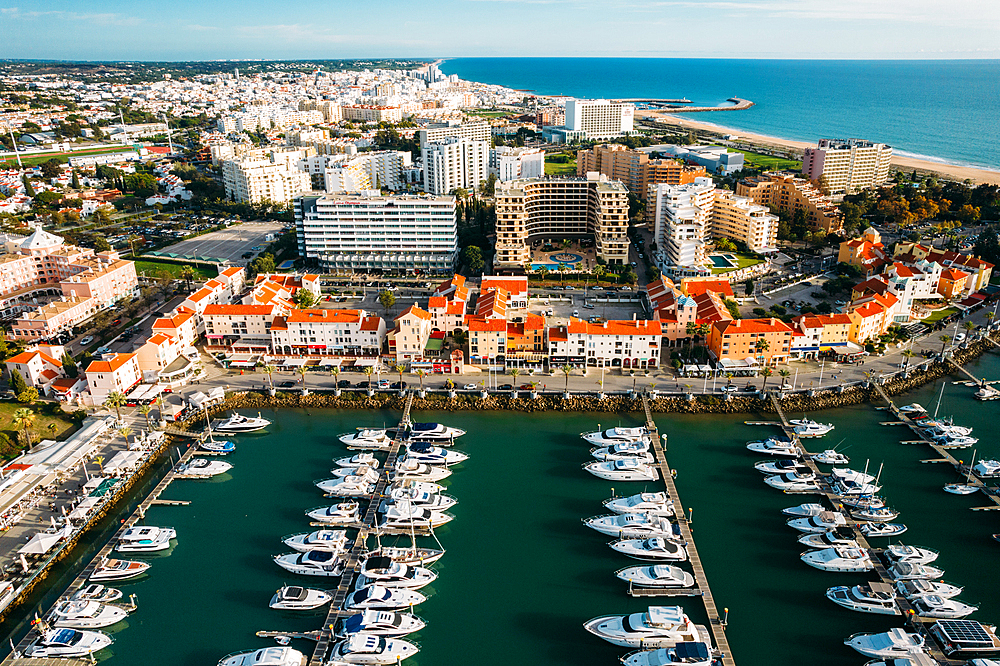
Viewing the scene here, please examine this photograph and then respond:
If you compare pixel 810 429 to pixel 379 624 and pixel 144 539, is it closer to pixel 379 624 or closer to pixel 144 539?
pixel 379 624

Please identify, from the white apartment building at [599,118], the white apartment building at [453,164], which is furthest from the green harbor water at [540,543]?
the white apartment building at [599,118]

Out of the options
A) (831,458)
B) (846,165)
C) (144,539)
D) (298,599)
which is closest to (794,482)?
(831,458)

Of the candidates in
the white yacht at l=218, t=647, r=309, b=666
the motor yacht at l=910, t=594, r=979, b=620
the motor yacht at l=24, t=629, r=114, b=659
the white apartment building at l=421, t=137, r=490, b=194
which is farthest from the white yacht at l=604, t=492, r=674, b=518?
the white apartment building at l=421, t=137, r=490, b=194

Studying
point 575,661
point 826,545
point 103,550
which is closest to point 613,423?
point 826,545

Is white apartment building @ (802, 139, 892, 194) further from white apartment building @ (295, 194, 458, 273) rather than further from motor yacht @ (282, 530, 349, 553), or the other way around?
motor yacht @ (282, 530, 349, 553)

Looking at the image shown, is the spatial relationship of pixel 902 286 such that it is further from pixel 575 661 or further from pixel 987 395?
pixel 575 661

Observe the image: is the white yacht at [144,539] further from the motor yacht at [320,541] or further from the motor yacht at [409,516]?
the motor yacht at [409,516]
